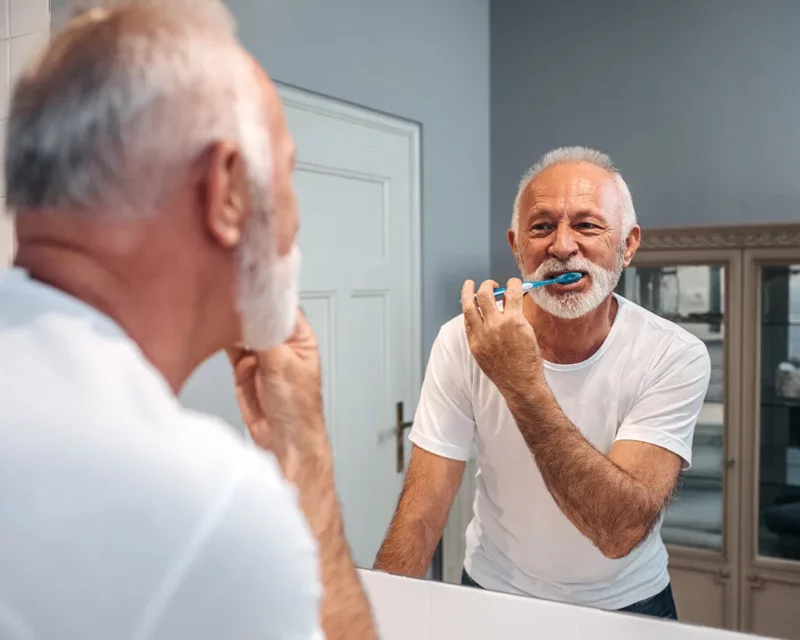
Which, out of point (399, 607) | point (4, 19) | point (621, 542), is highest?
point (4, 19)

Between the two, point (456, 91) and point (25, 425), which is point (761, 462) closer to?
A: point (456, 91)

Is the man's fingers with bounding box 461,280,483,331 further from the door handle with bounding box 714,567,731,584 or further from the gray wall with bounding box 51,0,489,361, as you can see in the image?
the door handle with bounding box 714,567,731,584

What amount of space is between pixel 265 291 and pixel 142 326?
0.32ft

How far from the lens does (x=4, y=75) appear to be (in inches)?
47.6

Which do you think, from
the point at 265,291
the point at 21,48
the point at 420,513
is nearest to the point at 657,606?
the point at 420,513

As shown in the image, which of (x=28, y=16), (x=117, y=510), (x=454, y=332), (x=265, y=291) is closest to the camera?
(x=117, y=510)

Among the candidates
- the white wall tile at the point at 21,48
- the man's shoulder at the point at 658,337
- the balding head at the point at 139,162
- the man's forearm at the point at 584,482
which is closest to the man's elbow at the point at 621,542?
the man's forearm at the point at 584,482

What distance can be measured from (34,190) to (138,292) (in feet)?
0.29

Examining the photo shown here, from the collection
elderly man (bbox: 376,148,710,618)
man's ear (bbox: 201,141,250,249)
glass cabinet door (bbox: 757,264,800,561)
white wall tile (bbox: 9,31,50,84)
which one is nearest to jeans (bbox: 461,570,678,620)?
elderly man (bbox: 376,148,710,618)

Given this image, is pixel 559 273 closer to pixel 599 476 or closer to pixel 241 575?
pixel 599 476

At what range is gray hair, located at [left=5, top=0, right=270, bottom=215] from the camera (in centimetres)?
48

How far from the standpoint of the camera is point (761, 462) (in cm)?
98

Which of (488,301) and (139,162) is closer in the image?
(139,162)

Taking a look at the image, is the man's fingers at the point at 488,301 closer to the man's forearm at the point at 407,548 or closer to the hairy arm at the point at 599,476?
the hairy arm at the point at 599,476
